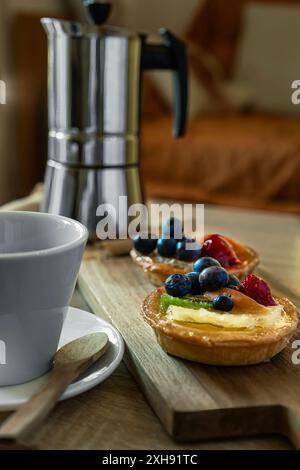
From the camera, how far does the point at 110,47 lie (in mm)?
1005

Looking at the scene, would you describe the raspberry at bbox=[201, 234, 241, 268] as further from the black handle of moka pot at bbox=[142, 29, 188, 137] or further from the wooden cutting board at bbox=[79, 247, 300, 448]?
the black handle of moka pot at bbox=[142, 29, 188, 137]

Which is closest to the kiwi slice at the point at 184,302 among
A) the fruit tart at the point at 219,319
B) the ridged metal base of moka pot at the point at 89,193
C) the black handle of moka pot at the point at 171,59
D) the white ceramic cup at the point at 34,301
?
the fruit tart at the point at 219,319

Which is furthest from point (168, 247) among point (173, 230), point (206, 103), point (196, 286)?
point (206, 103)

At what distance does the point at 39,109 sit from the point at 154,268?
7.78 ft

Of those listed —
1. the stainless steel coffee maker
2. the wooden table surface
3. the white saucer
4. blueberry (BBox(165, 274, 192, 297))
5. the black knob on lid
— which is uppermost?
the black knob on lid

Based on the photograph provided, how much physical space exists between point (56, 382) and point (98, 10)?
0.67 metres

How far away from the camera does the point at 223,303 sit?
65 centimetres

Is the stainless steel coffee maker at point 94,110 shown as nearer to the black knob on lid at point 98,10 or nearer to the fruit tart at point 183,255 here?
the black knob on lid at point 98,10

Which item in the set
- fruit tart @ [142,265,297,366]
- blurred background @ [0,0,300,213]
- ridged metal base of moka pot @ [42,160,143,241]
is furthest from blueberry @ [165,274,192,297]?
blurred background @ [0,0,300,213]

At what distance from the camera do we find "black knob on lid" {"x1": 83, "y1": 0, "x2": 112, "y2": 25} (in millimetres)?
1013

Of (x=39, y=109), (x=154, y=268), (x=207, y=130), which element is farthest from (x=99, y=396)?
(x=39, y=109)

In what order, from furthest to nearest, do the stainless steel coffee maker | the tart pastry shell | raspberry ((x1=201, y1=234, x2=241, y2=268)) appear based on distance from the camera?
the stainless steel coffee maker
raspberry ((x1=201, y1=234, x2=241, y2=268))
the tart pastry shell

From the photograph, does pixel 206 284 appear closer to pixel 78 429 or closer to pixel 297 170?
pixel 78 429

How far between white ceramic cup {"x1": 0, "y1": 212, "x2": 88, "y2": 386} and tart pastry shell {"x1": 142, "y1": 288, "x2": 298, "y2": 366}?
114mm
